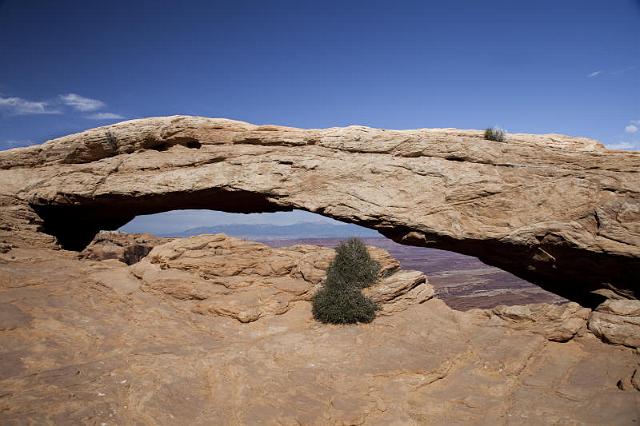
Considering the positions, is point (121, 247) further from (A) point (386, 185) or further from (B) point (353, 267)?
(A) point (386, 185)

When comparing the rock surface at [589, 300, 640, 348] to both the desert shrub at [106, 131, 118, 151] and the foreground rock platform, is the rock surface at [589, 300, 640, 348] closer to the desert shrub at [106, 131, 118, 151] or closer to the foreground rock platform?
the foreground rock platform

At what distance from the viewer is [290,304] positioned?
14.1 m

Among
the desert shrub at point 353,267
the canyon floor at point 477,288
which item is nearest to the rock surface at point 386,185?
the desert shrub at point 353,267

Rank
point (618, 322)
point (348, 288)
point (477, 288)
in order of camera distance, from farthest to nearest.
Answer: point (477, 288) < point (348, 288) < point (618, 322)

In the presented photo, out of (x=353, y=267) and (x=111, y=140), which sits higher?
(x=111, y=140)

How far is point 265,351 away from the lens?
11.1 meters

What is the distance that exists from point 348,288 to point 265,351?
3.79m

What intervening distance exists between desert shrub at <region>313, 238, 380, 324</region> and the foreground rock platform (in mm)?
404

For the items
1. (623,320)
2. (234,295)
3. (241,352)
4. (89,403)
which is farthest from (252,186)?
(623,320)

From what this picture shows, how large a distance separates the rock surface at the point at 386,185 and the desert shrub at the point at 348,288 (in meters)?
1.34

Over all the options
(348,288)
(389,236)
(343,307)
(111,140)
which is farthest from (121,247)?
(389,236)

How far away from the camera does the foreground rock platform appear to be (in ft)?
28.3

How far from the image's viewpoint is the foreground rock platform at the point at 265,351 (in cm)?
864

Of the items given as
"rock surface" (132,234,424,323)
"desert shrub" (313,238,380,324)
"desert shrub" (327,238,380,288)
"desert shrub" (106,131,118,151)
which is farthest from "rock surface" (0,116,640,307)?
"rock surface" (132,234,424,323)
